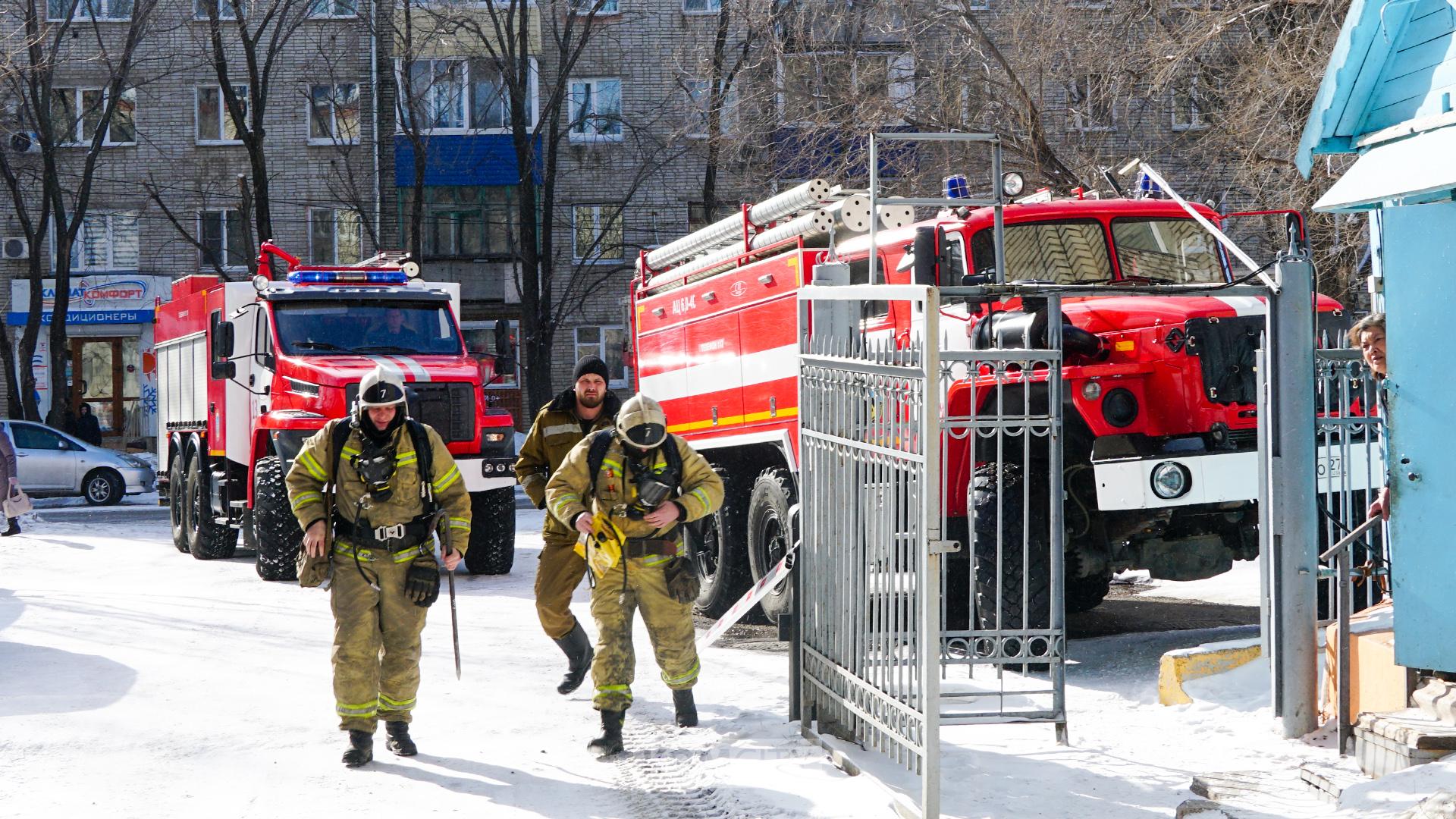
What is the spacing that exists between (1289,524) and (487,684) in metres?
4.10

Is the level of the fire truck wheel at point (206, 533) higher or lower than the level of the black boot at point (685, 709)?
higher

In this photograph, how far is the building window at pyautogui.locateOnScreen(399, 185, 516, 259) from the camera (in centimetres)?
3341

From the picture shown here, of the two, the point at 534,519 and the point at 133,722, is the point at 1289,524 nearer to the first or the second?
the point at 133,722

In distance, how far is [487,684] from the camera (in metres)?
8.35

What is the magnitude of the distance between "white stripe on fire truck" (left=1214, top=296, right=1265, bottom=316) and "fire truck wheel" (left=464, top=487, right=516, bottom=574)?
673cm

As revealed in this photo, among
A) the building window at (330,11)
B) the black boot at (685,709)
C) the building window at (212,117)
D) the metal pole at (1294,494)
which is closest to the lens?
the metal pole at (1294,494)

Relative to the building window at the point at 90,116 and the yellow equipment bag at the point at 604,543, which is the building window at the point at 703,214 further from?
the yellow equipment bag at the point at 604,543

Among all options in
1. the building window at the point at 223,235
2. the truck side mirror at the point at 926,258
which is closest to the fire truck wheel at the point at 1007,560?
the truck side mirror at the point at 926,258

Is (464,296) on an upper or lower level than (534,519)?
upper

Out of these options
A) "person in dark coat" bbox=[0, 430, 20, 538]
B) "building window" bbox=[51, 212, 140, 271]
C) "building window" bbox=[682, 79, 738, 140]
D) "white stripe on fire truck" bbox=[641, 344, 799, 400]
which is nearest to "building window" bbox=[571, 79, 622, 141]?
"building window" bbox=[682, 79, 738, 140]

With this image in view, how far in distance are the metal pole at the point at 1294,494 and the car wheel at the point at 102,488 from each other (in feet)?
64.0

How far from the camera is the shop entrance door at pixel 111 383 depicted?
34.3 metres

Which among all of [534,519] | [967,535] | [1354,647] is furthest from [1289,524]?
[534,519]

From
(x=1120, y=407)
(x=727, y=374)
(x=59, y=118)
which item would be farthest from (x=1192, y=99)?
(x=59, y=118)
